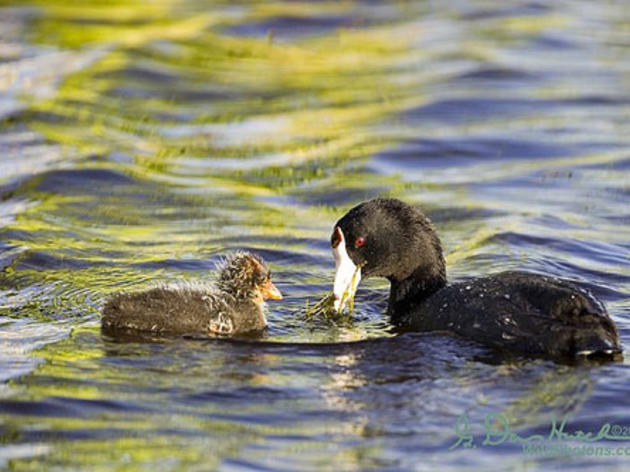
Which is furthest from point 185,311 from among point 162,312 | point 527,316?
point 527,316

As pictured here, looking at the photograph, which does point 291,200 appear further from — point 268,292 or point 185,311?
point 185,311

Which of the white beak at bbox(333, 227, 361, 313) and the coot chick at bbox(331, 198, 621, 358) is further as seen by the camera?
the white beak at bbox(333, 227, 361, 313)

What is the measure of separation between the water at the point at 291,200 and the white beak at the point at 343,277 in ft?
0.88

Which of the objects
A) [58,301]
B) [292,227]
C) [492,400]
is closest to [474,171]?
[292,227]

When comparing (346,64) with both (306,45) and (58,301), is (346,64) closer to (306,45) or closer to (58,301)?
(306,45)

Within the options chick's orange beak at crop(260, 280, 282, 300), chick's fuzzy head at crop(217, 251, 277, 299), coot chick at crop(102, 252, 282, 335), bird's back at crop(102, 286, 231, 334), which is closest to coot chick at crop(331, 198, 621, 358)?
chick's orange beak at crop(260, 280, 282, 300)

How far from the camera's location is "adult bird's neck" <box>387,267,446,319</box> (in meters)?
8.75

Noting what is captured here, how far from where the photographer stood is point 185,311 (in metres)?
7.98

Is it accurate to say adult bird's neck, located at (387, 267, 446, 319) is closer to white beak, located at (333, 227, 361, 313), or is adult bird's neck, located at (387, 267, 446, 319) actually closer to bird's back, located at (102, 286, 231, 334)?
white beak, located at (333, 227, 361, 313)

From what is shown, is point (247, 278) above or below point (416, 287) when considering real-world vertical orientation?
above

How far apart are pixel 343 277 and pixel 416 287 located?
1.56ft

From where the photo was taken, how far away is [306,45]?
17.6 m

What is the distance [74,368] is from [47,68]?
8.88 m

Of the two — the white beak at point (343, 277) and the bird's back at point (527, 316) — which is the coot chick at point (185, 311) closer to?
the white beak at point (343, 277)
